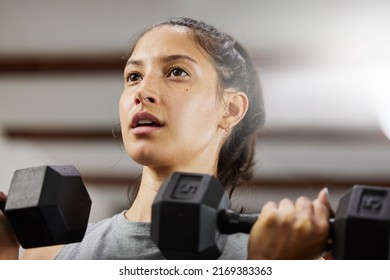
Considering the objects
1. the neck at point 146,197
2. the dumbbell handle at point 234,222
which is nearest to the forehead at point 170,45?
the neck at point 146,197

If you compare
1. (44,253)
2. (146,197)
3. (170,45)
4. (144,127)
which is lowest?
(44,253)

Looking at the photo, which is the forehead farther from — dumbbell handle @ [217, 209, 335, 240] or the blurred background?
dumbbell handle @ [217, 209, 335, 240]

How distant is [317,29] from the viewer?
1.33m

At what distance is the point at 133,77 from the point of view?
111cm


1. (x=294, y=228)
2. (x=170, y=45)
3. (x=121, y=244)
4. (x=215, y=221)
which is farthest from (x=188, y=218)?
(x=170, y=45)

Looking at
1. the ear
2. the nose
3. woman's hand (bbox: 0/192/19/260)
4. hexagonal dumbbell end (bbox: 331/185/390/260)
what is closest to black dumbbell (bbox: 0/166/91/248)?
woman's hand (bbox: 0/192/19/260)

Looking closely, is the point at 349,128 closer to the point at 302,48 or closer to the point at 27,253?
the point at 302,48

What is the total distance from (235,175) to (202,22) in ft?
0.95

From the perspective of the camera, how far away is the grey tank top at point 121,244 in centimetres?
103

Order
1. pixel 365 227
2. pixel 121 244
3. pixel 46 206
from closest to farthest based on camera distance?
1. pixel 365 227
2. pixel 46 206
3. pixel 121 244

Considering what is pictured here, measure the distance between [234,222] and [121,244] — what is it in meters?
0.27

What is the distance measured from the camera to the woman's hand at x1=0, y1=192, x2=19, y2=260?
105 cm

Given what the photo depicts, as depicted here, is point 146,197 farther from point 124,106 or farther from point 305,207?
point 305,207

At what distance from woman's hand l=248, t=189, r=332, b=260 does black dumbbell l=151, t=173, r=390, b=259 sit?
2cm
